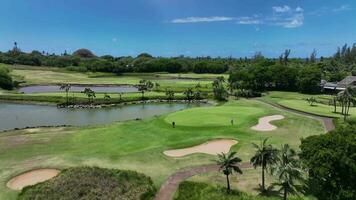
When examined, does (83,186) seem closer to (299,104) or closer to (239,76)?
(299,104)

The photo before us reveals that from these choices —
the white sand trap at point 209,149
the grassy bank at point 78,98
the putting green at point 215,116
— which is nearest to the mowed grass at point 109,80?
the grassy bank at point 78,98

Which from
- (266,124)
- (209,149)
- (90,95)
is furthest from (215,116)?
(90,95)

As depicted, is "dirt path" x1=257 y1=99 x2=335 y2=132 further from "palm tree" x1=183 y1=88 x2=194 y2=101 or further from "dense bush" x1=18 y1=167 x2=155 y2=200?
"dense bush" x1=18 y1=167 x2=155 y2=200

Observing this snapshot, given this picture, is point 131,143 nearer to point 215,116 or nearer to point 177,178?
point 177,178

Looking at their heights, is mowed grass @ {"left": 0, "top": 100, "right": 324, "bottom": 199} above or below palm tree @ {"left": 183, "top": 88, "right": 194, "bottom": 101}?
below

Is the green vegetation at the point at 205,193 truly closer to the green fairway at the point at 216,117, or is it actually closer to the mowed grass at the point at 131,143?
the mowed grass at the point at 131,143

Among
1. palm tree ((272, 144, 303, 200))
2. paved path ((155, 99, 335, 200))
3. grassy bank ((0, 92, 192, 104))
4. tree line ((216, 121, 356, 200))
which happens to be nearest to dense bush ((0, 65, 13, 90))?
grassy bank ((0, 92, 192, 104))
